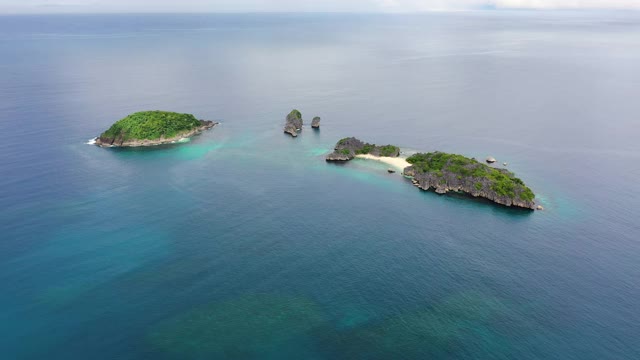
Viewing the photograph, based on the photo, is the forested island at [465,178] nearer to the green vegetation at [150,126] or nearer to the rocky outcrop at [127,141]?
the rocky outcrop at [127,141]

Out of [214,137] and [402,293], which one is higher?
[214,137]

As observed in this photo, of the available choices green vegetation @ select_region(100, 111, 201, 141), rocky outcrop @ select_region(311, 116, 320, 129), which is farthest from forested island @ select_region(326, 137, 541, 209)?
green vegetation @ select_region(100, 111, 201, 141)

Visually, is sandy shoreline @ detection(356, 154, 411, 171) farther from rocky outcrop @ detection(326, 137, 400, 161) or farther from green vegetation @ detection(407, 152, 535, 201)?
green vegetation @ detection(407, 152, 535, 201)

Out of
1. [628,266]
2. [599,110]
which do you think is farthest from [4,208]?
[599,110]

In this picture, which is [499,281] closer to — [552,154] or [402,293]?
[402,293]

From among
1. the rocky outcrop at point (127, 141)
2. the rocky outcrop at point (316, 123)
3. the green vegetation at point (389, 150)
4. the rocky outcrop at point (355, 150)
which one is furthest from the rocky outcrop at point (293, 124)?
the rocky outcrop at point (127, 141)

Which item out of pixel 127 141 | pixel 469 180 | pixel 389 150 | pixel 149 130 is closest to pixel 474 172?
pixel 469 180

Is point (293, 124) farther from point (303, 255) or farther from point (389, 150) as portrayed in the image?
point (303, 255)
